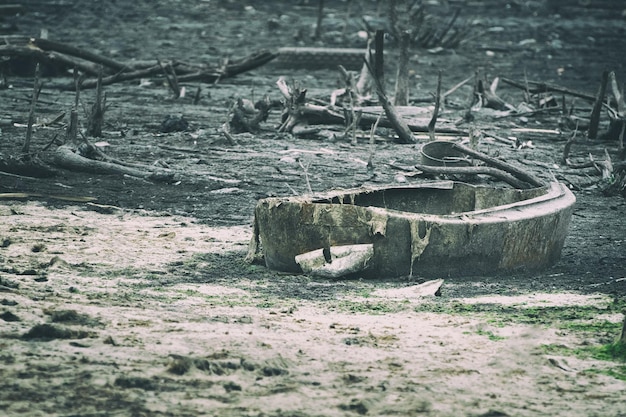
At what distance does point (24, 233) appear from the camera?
21.8 ft

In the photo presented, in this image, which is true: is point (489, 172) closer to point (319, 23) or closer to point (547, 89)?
point (547, 89)

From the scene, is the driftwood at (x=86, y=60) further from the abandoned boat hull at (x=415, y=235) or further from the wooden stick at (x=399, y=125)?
the abandoned boat hull at (x=415, y=235)

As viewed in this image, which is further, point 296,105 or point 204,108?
point 204,108

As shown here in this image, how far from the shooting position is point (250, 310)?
5.10 meters

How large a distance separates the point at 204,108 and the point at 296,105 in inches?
93.9

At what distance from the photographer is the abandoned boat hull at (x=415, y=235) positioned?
5.96 m

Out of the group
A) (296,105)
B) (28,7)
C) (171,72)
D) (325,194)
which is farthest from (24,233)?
(28,7)

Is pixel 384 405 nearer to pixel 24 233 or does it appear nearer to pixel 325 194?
pixel 325 194

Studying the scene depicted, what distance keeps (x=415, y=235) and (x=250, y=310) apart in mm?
1293

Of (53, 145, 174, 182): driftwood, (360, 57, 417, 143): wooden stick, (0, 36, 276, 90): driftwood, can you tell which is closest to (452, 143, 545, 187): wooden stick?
(53, 145, 174, 182): driftwood

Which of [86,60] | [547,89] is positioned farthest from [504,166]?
[86,60]

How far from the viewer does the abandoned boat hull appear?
5.96m

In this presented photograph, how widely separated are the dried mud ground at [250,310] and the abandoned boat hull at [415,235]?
131 mm

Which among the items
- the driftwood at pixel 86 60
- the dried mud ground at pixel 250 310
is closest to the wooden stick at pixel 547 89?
the dried mud ground at pixel 250 310
